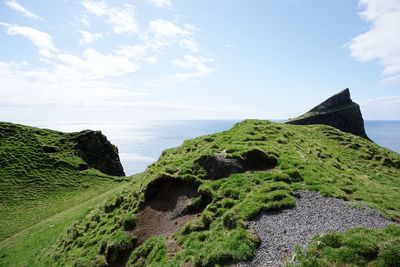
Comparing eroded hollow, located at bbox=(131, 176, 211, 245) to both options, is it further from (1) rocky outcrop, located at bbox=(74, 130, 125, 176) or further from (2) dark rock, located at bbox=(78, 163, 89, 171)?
(1) rocky outcrop, located at bbox=(74, 130, 125, 176)

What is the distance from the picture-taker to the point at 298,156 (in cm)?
3188

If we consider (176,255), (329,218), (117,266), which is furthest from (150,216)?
(329,218)

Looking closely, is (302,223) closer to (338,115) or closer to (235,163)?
(235,163)

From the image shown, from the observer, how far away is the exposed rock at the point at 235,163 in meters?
29.0

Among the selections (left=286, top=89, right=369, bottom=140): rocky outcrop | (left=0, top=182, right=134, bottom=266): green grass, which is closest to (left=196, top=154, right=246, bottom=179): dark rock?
(left=0, top=182, right=134, bottom=266): green grass

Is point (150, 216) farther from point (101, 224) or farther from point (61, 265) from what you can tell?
point (61, 265)

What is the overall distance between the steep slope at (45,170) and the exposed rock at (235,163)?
35.5m

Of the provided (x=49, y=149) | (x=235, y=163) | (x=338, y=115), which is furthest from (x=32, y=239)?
(x=338, y=115)

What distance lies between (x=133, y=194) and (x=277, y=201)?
14561mm

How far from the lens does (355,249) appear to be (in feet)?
51.7

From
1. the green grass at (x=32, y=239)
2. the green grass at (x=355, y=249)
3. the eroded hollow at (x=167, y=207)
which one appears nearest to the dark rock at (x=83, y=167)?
the green grass at (x=32, y=239)

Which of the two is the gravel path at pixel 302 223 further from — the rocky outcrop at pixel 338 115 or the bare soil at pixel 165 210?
the rocky outcrop at pixel 338 115

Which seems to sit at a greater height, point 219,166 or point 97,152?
point 219,166

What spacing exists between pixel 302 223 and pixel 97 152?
86.2 metres
